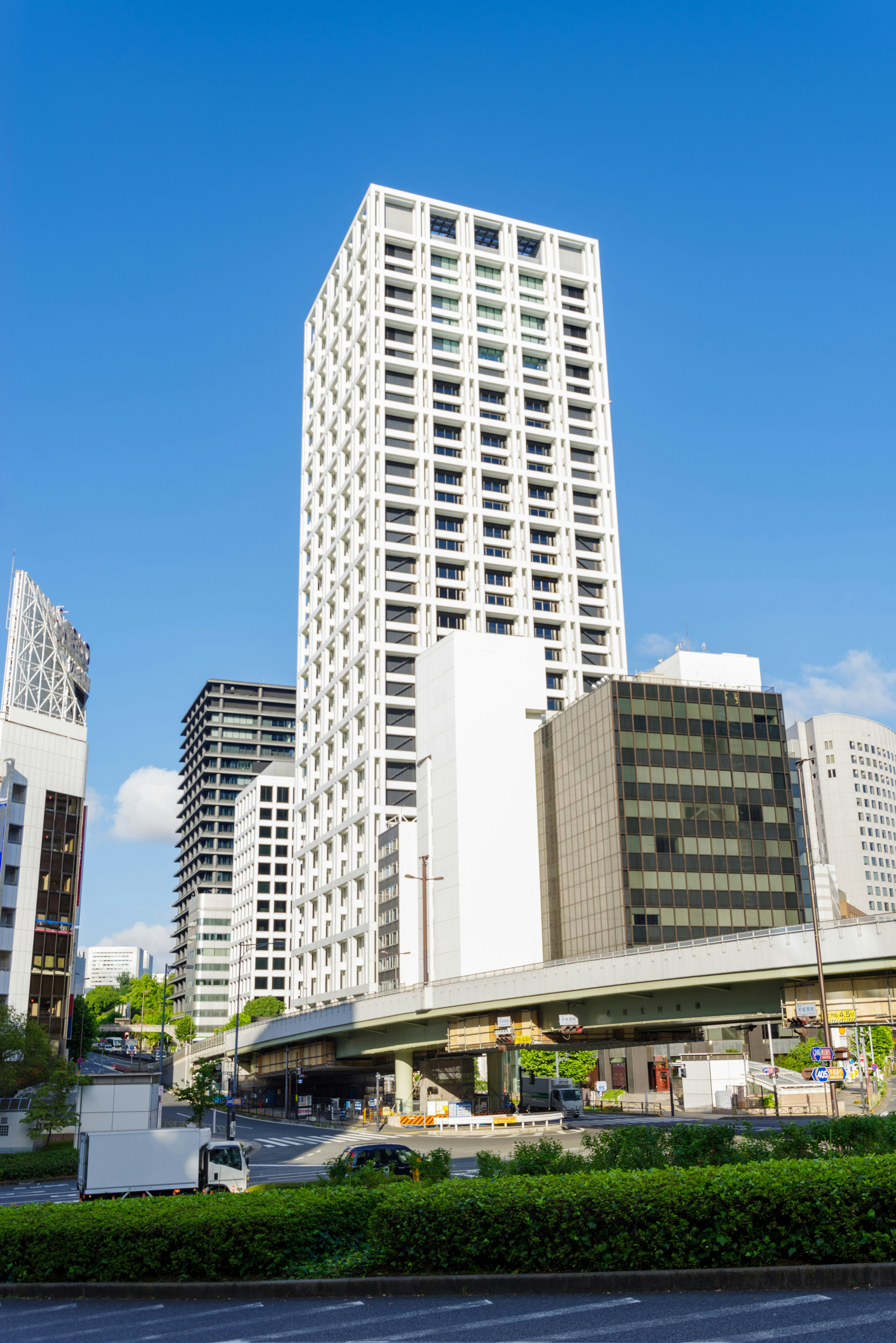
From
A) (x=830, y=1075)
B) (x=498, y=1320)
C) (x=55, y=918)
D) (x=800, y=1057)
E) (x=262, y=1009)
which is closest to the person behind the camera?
(x=498, y=1320)

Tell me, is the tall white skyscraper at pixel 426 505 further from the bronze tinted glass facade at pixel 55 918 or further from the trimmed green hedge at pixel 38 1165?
the trimmed green hedge at pixel 38 1165

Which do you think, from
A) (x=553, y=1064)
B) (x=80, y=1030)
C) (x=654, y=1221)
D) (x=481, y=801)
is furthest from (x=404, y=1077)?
(x=654, y=1221)

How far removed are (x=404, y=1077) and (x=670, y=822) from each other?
31.7m

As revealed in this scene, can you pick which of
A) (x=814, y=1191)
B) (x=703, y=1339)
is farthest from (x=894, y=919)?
(x=703, y=1339)

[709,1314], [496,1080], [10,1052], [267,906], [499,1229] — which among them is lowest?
[709,1314]

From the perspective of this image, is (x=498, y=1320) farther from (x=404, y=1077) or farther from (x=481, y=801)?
(x=481, y=801)

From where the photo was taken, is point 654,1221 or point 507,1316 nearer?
point 507,1316

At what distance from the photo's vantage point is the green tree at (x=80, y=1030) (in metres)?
138

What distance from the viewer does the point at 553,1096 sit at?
3275 inches

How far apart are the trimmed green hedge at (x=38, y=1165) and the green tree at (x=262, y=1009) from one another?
117 m

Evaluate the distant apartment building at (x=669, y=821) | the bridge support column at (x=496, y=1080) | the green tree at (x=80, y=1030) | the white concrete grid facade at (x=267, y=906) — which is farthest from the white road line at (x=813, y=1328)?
the white concrete grid facade at (x=267, y=906)

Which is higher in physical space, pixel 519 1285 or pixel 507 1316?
pixel 519 1285

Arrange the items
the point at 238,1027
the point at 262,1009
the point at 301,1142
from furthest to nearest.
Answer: the point at 262,1009 < the point at 238,1027 < the point at 301,1142

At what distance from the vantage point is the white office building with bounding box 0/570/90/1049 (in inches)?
3393
